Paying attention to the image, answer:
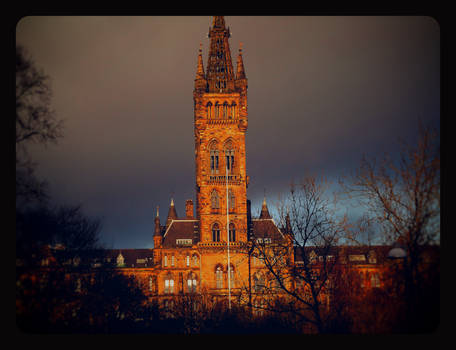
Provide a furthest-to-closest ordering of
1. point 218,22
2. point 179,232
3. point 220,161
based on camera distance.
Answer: point 179,232 → point 218,22 → point 220,161

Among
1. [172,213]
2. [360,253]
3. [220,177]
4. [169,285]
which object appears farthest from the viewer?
[172,213]

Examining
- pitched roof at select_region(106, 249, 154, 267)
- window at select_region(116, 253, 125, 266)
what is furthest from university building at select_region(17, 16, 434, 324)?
window at select_region(116, 253, 125, 266)

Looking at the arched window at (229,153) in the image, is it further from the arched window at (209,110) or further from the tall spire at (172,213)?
the tall spire at (172,213)

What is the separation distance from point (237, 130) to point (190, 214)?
19824 millimetres

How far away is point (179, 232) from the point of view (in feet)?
214

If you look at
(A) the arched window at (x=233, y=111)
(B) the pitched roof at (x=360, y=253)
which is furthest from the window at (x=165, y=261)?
(B) the pitched roof at (x=360, y=253)

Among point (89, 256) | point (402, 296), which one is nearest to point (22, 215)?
point (402, 296)

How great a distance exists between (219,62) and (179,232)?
69.2 ft

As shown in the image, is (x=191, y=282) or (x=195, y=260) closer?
(x=191, y=282)

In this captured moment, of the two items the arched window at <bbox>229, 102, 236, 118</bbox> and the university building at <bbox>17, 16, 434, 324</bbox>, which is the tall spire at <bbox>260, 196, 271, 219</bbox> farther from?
the arched window at <bbox>229, 102, 236, 118</bbox>

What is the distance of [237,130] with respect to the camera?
5912cm

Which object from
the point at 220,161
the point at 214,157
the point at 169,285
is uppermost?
the point at 214,157

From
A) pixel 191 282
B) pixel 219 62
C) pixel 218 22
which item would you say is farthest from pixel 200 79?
pixel 191 282

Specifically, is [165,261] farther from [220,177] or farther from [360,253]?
[360,253]
